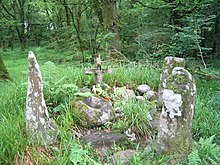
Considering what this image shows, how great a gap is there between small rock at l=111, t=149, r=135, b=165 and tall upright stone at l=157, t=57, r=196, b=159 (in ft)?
1.12

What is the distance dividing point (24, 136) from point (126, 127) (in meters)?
1.29

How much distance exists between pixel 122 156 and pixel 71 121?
0.86 meters

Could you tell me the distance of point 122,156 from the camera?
3039mm

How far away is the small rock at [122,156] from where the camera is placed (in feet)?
9.66

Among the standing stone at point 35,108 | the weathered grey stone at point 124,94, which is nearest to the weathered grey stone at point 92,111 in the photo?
the weathered grey stone at point 124,94

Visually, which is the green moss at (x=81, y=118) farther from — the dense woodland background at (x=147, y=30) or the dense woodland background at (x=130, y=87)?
the dense woodland background at (x=147, y=30)

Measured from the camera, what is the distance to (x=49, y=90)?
156 inches

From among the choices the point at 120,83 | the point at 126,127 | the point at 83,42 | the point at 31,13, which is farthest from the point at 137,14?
the point at 31,13

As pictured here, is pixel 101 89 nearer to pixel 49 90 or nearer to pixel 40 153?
pixel 49 90

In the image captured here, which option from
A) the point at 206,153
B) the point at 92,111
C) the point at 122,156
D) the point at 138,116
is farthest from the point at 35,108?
the point at 206,153

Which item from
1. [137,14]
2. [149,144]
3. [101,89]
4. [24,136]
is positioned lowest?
[149,144]

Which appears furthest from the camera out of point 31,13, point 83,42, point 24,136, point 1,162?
point 31,13

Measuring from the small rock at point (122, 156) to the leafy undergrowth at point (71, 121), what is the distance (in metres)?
0.10

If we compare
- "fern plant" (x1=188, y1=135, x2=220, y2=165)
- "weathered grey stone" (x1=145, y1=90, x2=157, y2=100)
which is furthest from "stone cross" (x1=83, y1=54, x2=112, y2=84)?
"fern plant" (x1=188, y1=135, x2=220, y2=165)
